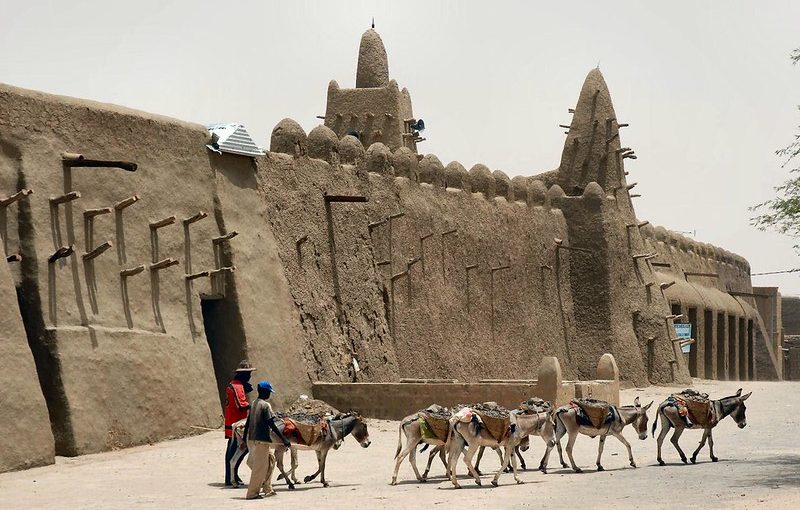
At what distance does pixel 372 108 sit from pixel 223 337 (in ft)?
49.5

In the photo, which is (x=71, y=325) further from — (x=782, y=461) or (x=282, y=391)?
(x=782, y=461)

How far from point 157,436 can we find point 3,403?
3232 mm

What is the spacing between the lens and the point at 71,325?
17344 mm

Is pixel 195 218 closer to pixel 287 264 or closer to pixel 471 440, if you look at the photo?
pixel 287 264

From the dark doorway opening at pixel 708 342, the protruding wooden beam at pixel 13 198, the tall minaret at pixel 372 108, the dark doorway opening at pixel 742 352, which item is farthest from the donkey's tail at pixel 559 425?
the dark doorway opening at pixel 742 352

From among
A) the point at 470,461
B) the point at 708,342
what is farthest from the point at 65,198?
the point at 708,342

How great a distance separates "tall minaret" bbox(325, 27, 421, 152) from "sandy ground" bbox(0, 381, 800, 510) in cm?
1621

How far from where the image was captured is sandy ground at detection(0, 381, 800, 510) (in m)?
12.7

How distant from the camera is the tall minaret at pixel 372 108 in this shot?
34.5 meters

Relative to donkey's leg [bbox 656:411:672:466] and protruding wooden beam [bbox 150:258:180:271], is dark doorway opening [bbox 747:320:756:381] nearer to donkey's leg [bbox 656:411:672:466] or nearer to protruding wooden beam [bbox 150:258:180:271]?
donkey's leg [bbox 656:411:672:466]

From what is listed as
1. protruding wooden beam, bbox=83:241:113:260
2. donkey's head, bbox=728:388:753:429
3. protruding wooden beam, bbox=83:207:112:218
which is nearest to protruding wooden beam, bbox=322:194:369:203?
protruding wooden beam, bbox=83:207:112:218

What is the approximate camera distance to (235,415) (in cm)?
1472

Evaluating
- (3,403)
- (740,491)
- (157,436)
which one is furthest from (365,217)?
(740,491)

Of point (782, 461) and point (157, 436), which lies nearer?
point (782, 461)
